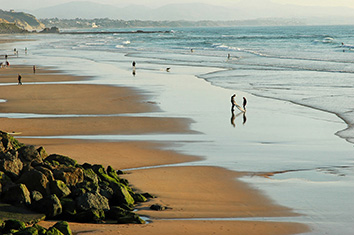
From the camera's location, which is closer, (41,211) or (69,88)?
(41,211)

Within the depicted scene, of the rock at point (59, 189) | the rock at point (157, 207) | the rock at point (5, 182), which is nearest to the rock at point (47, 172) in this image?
the rock at point (59, 189)

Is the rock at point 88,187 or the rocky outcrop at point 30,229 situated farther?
the rock at point 88,187

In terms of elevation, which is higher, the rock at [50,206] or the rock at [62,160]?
the rock at [62,160]

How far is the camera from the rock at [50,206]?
31.0 ft

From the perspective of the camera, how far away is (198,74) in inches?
1609

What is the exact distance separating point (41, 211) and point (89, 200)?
2.99ft

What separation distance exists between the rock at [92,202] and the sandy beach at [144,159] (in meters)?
Result: 0.49

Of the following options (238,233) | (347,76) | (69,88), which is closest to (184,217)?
(238,233)

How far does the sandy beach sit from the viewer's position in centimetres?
939

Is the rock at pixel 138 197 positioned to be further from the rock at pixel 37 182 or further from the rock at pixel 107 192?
the rock at pixel 37 182

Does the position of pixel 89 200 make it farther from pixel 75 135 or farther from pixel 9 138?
pixel 75 135

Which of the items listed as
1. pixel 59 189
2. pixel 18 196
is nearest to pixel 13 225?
pixel 18 196

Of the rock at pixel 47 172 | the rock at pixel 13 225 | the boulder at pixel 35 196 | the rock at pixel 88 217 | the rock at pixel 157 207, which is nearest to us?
the rock at pixel 13 225

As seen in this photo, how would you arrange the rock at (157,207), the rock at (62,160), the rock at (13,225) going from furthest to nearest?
the rock at (62,160) < the rock at (157,207) < the rock at (13,225)
